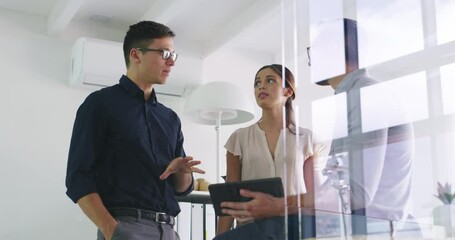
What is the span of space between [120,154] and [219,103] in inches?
76.1

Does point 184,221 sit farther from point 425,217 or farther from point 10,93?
Result: point 425,217

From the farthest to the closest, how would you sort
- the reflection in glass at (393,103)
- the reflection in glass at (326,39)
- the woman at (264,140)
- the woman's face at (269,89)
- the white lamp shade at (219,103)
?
1. the white lamp shade at (219,103)
2. the woman's face at (269,89)
3. the woman at (264,140)
4. the reflection in glass at (326,39)
5. the reflection in glass at (393,103)

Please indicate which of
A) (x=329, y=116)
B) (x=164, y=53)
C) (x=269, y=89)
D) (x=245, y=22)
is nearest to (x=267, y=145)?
(x=269, y=89)

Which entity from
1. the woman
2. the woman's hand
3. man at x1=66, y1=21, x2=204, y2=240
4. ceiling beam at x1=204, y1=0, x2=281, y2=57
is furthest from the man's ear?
ceiling beam at x1=204, y1=0, x2=281, y2=57

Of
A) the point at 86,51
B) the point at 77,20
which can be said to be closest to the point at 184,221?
the point at 86,51

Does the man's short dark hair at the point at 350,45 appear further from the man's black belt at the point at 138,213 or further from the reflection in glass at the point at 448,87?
the man's black belt at the point at 138,213

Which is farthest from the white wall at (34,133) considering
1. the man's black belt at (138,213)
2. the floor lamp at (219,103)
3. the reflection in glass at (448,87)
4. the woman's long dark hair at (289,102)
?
the reflection in glass at (448,87)

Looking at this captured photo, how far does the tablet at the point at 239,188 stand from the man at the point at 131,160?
0.72 ft

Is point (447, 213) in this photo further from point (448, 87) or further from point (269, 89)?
point (269, 89)

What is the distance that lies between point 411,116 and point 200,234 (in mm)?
2515

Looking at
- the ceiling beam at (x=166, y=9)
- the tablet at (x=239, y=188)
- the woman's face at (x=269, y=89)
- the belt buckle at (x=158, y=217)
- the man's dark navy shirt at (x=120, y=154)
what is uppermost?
the ceiling beam at (x=166, y=9)

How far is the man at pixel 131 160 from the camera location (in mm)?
1573

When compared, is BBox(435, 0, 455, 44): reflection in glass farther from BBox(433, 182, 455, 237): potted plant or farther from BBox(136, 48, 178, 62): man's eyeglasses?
BBox(136, 48, 178, 62): man's eyeglasses

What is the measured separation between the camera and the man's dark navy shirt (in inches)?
62.9
